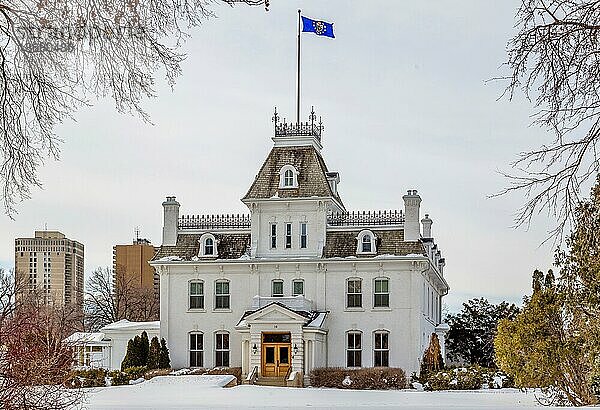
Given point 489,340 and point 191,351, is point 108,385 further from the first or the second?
point 489,340

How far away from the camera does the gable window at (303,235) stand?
1526 inches

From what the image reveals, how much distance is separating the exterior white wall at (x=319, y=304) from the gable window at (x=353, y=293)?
16cm

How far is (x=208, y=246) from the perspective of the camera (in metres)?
39.8

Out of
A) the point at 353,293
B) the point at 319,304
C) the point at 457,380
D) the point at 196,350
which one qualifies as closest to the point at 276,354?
the point at 319,304

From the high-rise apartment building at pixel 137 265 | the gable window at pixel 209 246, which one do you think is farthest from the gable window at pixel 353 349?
the high-rise apartment building at pixel 137 265

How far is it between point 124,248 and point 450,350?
3841 cm

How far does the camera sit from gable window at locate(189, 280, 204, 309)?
130ft

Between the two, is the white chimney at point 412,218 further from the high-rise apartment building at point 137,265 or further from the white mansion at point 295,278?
the high-rise apartment building at point 137,265

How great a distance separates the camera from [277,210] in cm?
3894

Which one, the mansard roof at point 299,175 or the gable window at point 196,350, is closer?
the mansard roof at point 299,175

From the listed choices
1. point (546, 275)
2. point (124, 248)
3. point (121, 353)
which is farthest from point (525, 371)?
point (124, 248)

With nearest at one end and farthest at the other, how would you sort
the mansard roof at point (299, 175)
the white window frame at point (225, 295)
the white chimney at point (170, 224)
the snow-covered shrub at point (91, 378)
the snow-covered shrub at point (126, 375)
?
the snow-covered shrub at point (91, 378)
the snow-covered shrub at point (126, 375)
the mansard roof at point (299, 175)
the white window frame at point (225, 295)
the white chimney at point (170, 224)

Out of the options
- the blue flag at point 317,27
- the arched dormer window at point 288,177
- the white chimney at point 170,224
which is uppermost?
the blue flag at point 317,27

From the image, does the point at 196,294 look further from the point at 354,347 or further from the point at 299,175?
the point at 354,347
